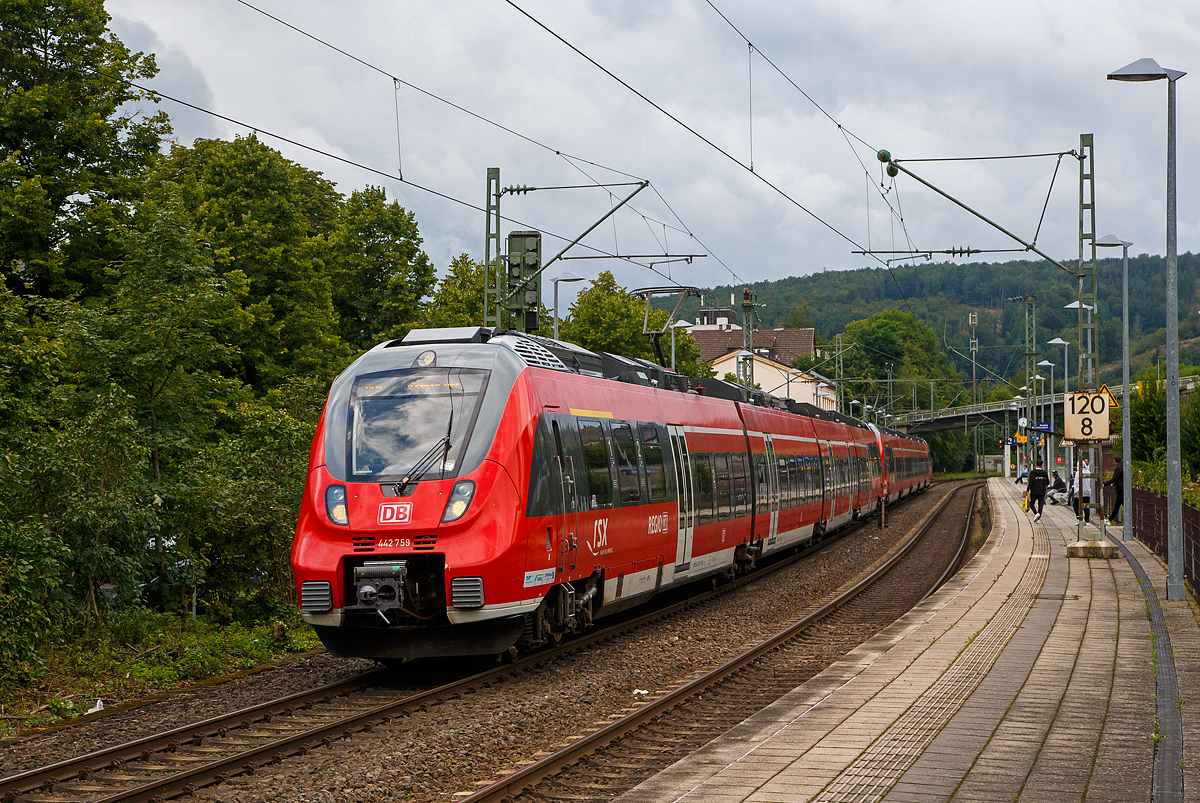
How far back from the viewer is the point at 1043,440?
→ 77875mm

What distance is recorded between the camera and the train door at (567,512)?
39.2 ft

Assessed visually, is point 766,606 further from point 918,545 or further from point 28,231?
point 28,231

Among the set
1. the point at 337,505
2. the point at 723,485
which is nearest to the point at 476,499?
the point at 337,505

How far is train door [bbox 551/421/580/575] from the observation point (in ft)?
39.2

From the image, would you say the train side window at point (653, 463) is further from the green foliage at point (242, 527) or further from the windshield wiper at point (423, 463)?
the green foliage at point (242, 527)

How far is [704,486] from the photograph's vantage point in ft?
57.7

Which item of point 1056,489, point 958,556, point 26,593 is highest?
point 26,593

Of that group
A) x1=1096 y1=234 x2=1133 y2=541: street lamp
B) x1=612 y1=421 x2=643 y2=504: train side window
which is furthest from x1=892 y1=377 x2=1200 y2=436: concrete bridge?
x1=612 y1=421 x2=643 y2=504: train side window

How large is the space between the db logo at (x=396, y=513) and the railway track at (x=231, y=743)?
1.53m

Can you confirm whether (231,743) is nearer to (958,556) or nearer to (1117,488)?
(958,556)

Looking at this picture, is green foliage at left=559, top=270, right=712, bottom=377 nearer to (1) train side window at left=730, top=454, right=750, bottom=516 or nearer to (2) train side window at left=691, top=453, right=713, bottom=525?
(1) train side window at left=730, top=454, right=750, bottom=516

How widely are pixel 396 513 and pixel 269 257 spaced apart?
24328 mm

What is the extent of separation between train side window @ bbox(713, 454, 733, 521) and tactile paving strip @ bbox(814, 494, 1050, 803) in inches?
188

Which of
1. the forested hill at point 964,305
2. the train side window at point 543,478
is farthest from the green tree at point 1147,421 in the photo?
the forested hill at point 964,305
